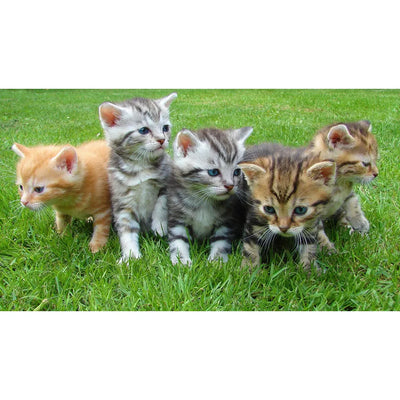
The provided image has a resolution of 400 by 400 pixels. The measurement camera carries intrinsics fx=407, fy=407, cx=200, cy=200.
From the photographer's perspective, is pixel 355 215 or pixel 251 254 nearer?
pixel 251 254

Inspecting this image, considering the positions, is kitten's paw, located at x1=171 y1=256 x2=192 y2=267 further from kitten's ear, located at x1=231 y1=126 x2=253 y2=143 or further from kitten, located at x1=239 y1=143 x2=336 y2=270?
kitten's ear, located at x1=231 y1=126 x2=253 y2=143

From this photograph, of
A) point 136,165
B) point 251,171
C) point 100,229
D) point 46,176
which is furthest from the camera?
point 100,229

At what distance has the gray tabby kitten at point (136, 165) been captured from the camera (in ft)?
9.02

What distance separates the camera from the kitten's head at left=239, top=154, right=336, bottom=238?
88.7 inches

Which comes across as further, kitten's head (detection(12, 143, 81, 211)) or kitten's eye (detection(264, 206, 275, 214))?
kitten's head (detection(12, 143, 81, 211))

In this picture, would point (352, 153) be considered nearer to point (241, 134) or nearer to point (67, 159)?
point (241, 134)

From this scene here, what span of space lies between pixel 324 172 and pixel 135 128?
127 centimetres

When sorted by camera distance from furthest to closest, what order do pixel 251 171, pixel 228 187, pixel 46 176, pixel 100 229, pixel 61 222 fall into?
pixel 61 222 → pixel 100 229 → pixel 46 176 → pixel 228 187 → pixel 251 171

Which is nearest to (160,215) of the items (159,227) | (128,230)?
(159,227)

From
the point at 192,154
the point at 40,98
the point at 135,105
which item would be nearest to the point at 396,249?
the point at 192,154

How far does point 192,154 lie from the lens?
264 centimetres

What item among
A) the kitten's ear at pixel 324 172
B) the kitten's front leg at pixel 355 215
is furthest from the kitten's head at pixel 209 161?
the kitten's front leg at pixel 355 215

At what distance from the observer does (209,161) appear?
2568 millimetres

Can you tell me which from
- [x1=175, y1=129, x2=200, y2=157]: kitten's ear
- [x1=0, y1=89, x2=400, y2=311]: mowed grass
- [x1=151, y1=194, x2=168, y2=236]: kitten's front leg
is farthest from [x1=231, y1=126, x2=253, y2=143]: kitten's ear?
[x1=0, y1=89, x2=400, y2=311]: mowed grass
